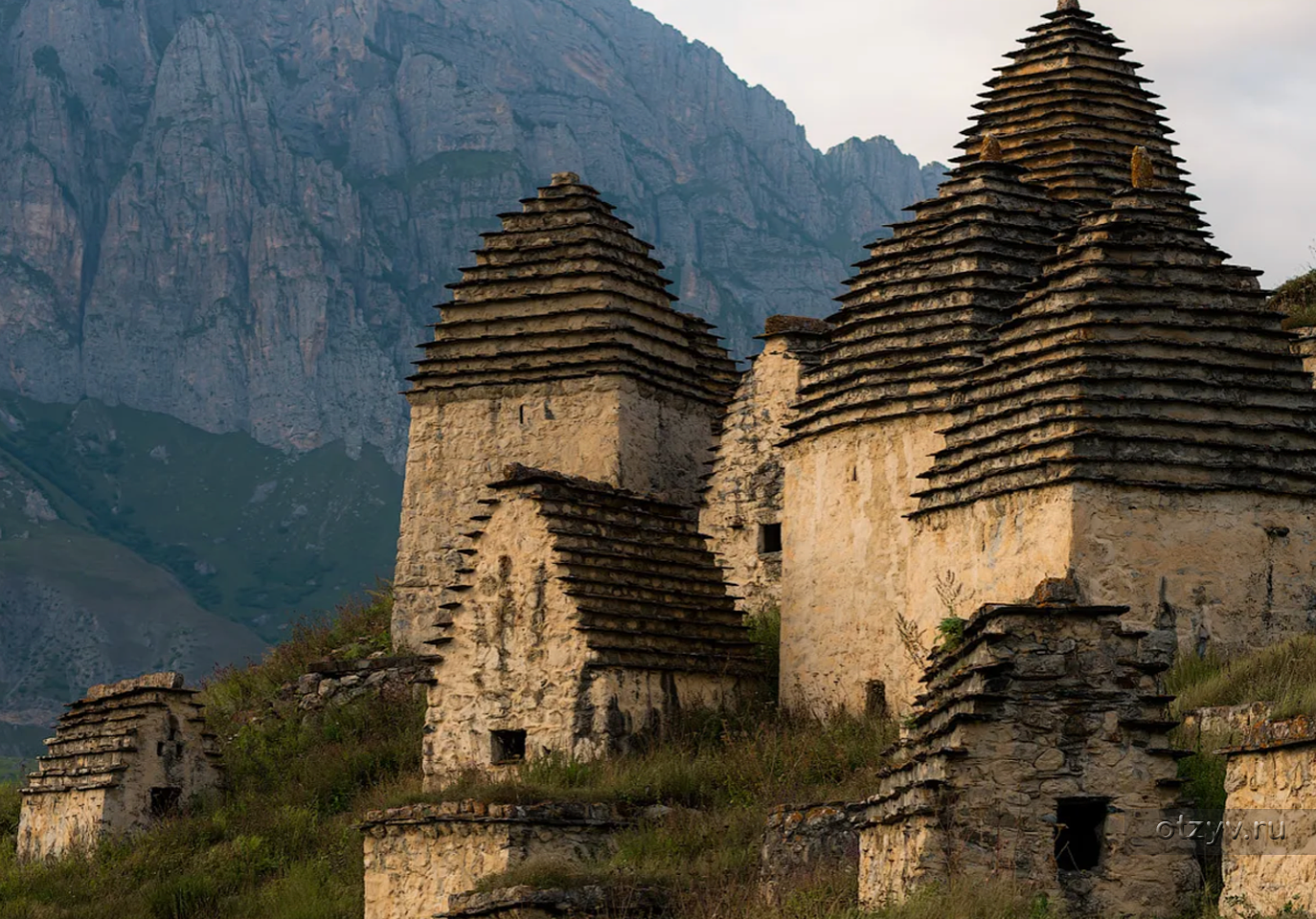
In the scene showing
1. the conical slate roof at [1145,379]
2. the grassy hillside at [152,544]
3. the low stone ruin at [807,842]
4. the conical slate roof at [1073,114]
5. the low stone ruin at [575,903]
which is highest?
the grassy hillside at [152,544]

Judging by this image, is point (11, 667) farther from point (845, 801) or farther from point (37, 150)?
point (845, 801)

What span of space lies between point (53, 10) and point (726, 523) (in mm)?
146758

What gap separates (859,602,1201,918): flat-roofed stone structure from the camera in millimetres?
17219

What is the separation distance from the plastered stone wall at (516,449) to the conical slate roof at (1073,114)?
19.8 feet

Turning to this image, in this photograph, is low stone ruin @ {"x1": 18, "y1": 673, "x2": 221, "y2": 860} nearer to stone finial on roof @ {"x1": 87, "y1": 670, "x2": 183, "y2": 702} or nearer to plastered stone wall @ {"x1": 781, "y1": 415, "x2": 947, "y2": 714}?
stone finial on roof @ {"x1": 87, "y1": 670, "x2": 183, "y2": 702}

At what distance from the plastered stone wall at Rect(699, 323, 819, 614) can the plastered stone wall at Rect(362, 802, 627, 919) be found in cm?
898

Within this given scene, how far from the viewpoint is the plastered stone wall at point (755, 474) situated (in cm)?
3306

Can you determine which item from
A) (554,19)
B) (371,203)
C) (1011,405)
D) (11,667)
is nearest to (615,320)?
(1011,405)

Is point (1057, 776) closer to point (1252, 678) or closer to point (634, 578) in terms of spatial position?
point (1252, 678)

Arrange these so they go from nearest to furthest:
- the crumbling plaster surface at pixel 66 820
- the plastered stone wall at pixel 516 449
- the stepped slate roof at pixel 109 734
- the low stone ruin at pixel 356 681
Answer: the crumbling plaster surface at pixel 66 820 < the stepped slate roof at pixel 109 734 < the low stone ruin at pixel 356 681 < the plastered stone wall at pixel 516 449

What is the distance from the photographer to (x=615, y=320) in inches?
1352

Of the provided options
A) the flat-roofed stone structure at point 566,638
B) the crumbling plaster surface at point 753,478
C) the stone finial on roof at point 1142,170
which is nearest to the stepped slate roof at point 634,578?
the flat-roofed stone structure at point 566,638

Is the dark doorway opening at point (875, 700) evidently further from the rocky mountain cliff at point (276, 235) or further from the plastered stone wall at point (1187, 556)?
the rocky mountain cliff at point (276, 235)

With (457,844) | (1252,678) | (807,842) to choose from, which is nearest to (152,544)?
(457,844)
